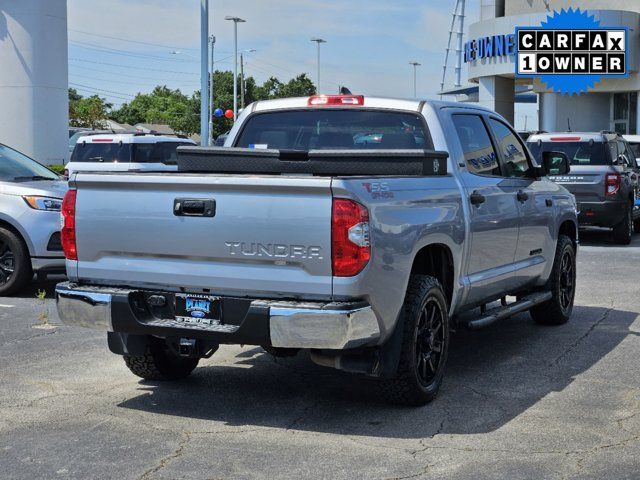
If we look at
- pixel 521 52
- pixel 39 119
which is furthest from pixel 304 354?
pixel 521 52

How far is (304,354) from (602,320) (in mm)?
3282

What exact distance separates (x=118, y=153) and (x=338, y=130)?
11.7 m

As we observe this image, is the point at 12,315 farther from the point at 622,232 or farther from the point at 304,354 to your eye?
the point at 622,232

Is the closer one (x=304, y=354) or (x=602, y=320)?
(x=304, y=354)

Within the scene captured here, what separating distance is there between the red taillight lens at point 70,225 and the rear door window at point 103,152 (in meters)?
12.4

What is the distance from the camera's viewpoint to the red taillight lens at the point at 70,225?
6172 mm

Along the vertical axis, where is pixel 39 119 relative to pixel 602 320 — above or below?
above

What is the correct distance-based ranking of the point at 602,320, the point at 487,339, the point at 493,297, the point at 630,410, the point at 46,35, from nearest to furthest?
the point at 630,410 < the point at 493,297 < the point at 487,339 < the point at 602,320 < the point at 46,35

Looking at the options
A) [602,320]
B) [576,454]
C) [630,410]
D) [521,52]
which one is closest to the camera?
[576,454]

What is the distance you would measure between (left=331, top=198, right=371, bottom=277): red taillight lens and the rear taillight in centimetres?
1214

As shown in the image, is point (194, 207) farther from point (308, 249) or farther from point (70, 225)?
point (70, 225)

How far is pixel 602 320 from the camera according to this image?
31.8 feet

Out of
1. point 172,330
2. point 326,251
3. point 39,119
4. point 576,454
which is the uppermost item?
point 39,119

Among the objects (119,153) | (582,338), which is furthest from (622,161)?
(582,338)
